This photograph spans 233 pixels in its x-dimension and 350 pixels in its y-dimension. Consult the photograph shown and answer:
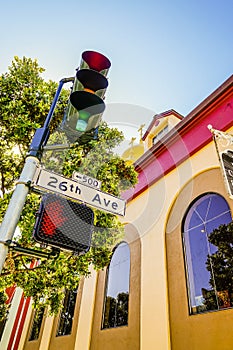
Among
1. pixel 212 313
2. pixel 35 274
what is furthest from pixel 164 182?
pixel 35 274

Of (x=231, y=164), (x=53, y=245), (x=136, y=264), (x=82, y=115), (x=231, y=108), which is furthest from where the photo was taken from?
(x=136, y=264)

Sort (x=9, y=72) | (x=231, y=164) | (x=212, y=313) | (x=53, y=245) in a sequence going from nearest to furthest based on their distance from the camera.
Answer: (x=53, y=245), (x=231, y=164), (x=212, y=313), (x=9, y=72)

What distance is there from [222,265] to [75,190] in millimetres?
4412

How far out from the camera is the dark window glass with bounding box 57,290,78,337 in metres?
9.84

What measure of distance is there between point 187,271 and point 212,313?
1.19 meters

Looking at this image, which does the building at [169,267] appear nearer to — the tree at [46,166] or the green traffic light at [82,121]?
the tree at [46,166]

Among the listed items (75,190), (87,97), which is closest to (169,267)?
(75,190)

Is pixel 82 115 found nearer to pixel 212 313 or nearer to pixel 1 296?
pixel 212 313

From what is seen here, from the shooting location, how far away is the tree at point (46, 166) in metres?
5.32

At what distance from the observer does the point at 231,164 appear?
4898 millimetres

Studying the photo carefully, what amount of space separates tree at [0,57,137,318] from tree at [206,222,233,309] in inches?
89.8

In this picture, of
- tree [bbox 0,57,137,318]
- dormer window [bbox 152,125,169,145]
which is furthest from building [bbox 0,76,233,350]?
dormer window [bbox 152,125,169,145]

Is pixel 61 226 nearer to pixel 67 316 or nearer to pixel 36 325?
pixel 67 316

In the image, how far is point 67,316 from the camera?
400 inches
